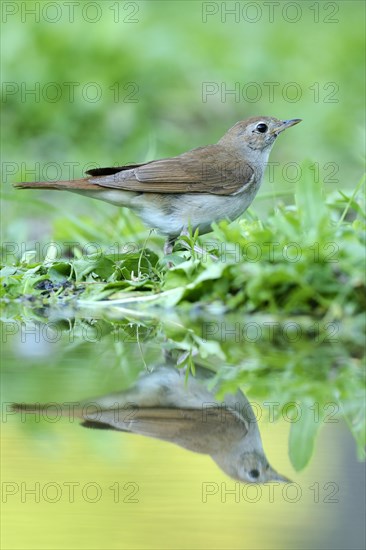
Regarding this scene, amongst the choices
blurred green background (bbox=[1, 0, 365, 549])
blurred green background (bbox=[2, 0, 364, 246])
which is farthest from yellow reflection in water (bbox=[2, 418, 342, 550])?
blurred green background (bbox=[2, 0, 364, 246])

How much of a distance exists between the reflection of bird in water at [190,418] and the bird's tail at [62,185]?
109 inches

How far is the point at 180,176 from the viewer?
756 centimetres

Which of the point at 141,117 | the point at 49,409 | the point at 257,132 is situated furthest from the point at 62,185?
the point at 141,117

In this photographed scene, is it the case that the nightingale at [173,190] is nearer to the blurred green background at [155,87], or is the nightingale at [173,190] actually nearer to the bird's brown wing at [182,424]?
the bird's brown wing at [182,424]

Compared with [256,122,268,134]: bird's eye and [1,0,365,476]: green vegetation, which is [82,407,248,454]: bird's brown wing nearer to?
[1,0,365,476]: green vegetation

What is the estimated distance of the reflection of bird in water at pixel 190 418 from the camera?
157 inches

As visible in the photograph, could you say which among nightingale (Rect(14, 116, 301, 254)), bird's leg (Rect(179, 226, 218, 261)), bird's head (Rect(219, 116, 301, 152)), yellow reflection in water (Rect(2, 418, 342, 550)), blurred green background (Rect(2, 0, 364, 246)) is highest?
blurred green background (Rect(2, 0, 364, 246))

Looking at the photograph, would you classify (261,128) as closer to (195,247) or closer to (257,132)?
(257,132)

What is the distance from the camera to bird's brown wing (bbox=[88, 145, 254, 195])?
7461mm

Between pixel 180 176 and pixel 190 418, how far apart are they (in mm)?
3443

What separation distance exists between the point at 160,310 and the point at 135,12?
10.8 m

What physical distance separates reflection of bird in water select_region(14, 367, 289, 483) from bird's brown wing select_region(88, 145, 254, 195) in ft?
8.93

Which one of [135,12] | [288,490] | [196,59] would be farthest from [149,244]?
[135,12]

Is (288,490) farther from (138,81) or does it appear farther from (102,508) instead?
(138,81)
